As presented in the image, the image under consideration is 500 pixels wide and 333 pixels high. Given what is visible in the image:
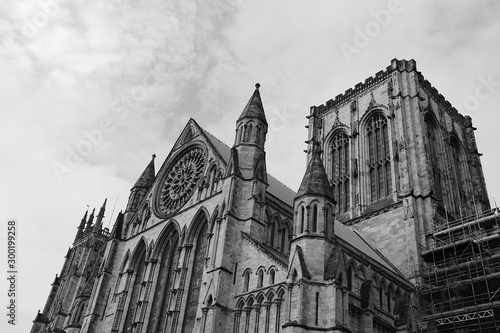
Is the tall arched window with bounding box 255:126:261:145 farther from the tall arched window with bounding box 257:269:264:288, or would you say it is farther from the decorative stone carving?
the decorative stone carving

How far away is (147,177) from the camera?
39.1 meters

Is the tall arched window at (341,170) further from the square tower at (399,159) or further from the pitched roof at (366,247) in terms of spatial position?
the pitched roof at (366,247)

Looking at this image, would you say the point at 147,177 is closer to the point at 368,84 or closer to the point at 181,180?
the point at 181,180

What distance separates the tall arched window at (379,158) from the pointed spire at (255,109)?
17.6m

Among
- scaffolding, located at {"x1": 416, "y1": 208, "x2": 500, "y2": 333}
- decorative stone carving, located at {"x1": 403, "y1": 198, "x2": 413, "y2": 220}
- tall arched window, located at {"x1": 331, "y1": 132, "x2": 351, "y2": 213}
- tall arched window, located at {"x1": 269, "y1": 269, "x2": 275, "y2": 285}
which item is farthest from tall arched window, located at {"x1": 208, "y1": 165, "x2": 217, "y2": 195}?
tall arched window, located at {"x1": 331, "y1": 132, "x2": 351, "y2": 213}

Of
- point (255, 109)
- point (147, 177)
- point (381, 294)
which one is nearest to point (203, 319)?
point (381, 294)

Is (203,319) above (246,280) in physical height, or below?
below

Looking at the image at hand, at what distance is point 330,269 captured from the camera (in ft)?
72.9

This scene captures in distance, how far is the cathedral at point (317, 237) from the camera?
2369 centimetres

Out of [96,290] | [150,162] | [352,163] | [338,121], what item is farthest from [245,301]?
[338,121]

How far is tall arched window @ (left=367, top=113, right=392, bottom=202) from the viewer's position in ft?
150

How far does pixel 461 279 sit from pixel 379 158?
16841mm

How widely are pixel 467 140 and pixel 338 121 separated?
13433 mm

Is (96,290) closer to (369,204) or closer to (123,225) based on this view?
(123,225)
